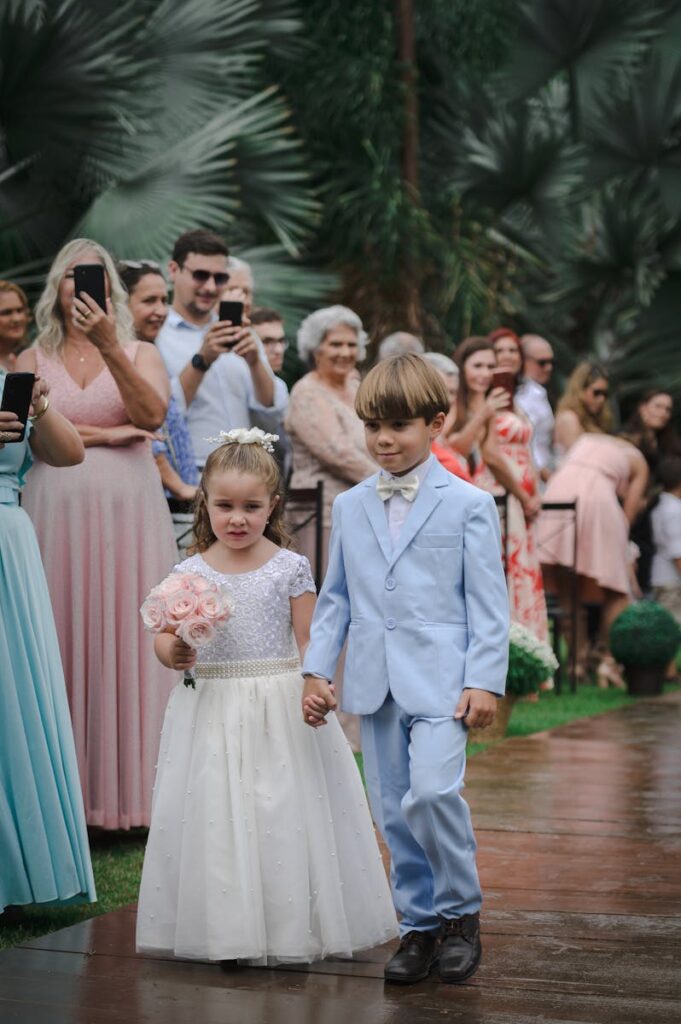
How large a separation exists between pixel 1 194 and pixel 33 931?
7.92m

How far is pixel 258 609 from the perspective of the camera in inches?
179

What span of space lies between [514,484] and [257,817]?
5.85 m

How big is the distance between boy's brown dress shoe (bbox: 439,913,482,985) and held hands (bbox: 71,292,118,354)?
246cm

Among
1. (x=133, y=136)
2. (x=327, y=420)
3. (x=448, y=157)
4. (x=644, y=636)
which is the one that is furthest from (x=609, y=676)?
(x=448, y=157)

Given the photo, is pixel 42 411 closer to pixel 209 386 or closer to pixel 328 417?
pixel 209 386

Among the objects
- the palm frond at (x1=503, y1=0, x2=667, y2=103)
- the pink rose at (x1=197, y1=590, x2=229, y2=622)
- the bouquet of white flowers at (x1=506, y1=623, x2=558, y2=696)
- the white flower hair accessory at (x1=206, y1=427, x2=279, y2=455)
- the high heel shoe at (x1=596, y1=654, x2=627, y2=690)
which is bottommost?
the high heel shoe at (x1=596, y1=654, x2=627, y2=690)

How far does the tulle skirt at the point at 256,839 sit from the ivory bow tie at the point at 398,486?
22.6 inches

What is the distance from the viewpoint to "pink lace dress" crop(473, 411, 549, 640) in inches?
397

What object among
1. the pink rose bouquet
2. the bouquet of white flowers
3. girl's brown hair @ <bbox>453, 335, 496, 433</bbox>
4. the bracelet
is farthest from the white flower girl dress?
girl's brown hair @ <bbox>453, 335, 496, 433</bbox>

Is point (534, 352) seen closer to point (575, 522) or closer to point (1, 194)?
point (575, 522)

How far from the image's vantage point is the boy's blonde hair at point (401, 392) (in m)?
4.29

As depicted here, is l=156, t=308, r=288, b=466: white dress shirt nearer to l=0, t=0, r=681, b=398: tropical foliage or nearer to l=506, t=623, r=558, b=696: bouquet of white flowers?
l=506, t=623, r=558, b=696: bouquet of white flowers

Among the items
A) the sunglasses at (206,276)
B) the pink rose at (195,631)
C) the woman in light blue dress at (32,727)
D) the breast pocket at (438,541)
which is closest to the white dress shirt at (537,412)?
the sunglasses at (206,276)

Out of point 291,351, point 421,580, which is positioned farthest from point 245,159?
point 421,580
